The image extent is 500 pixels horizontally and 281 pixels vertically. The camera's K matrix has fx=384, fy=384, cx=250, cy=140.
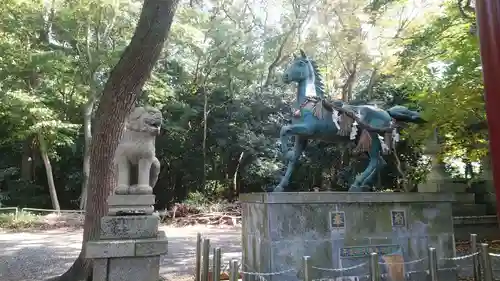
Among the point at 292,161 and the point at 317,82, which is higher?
the point at 317,82

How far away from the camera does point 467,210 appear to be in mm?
11125

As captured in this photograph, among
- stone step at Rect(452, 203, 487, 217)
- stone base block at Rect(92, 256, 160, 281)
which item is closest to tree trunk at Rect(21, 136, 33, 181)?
stone base block at Rect(92, 256, 160, 281)

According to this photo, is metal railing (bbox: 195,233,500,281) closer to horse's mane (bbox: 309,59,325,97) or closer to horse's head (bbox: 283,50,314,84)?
horse's mane (bbox: 309,59,325,97)

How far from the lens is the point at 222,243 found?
11586 millimetres

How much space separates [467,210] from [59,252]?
11.5m

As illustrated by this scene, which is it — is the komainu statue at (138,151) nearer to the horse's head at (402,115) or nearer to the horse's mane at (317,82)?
the horse's mane at (317,82)

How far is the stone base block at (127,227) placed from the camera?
14.4 feet

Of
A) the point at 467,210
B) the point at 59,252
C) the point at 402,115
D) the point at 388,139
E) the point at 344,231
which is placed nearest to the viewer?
the point at 344,231

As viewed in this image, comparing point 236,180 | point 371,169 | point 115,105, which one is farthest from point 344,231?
point 236,180

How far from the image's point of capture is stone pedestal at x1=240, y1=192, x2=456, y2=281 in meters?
5.55

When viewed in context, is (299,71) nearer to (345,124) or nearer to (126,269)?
(345,124)

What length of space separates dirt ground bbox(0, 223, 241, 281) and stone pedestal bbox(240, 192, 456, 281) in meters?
2.37

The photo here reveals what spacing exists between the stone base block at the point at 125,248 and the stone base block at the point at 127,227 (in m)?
0.11

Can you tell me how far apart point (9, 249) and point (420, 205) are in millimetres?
10680
